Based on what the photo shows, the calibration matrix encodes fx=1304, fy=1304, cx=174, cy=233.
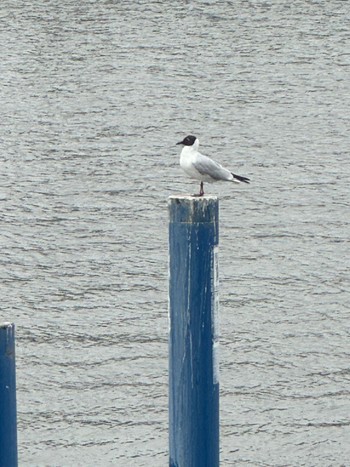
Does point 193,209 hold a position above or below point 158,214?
above

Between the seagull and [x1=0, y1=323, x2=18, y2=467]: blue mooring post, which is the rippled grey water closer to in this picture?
the seagull

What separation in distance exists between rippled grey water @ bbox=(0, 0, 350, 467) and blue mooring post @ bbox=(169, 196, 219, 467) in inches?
59.5

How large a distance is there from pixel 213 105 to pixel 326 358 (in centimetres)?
268

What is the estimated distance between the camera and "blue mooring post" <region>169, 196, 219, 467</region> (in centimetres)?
255

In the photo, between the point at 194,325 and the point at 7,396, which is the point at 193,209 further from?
the point at 7,396

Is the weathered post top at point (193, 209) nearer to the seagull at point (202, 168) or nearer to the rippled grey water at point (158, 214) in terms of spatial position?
the seagull at point (202, 168)

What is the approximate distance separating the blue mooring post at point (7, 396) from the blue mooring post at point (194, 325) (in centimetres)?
37

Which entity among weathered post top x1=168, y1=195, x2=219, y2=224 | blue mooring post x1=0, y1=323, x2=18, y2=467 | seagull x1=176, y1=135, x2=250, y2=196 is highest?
seagull x1=176, y1=135, x2=250, y2=196

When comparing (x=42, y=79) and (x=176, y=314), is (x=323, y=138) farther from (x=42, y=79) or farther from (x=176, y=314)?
(x=176, y=314)

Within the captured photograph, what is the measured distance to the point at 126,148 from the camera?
23.0 feet

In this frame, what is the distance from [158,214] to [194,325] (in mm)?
3906

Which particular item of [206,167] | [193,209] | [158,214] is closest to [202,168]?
[206,167]

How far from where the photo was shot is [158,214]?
644 cm

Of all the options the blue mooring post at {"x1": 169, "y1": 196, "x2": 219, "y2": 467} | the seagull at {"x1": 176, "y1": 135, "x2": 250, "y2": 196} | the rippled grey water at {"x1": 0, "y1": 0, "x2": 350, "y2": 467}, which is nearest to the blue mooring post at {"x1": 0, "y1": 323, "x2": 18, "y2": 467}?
the blue mooring post at {"x1": 169, "y1": 196, "x2": 219, "y2": 467}
